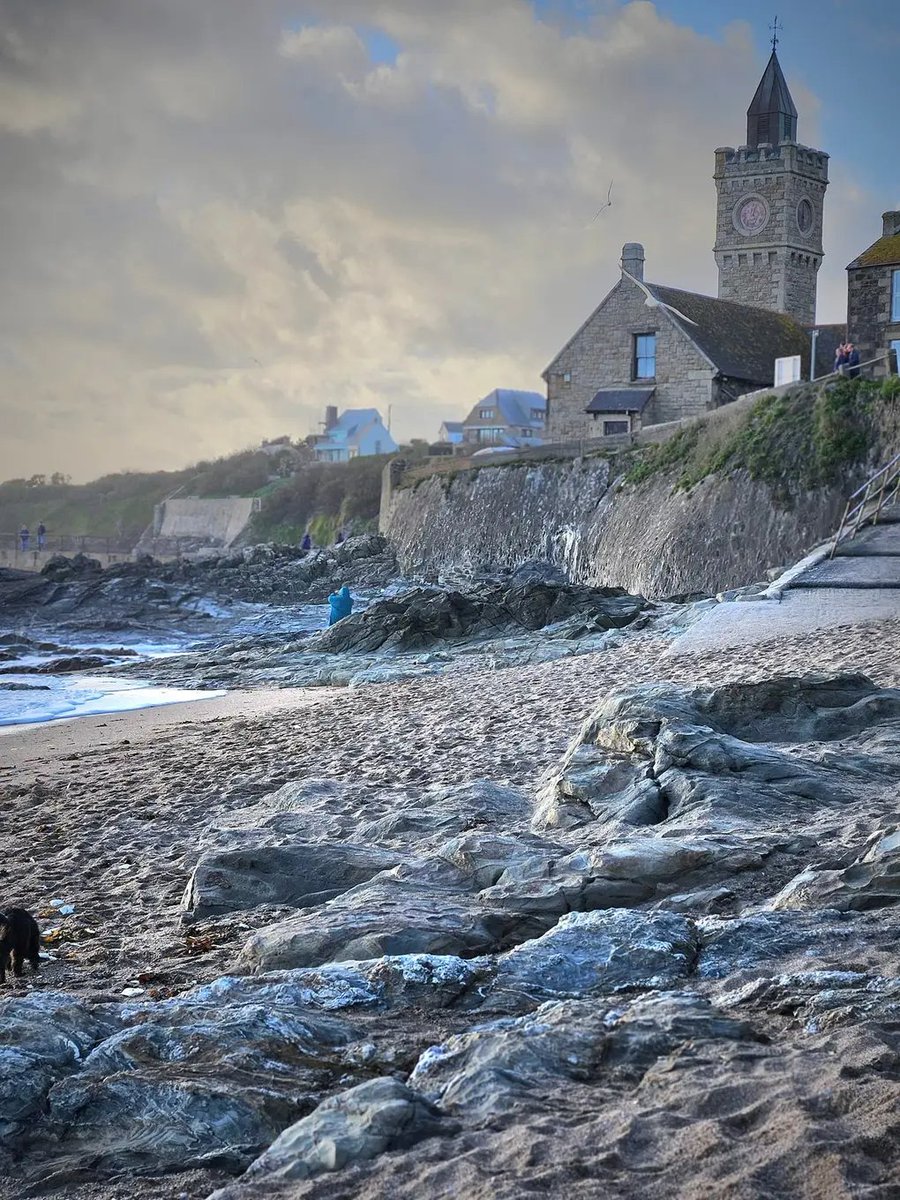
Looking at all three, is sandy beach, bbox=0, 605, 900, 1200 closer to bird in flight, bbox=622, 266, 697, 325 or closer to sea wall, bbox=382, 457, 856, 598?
sea wall, bbox=382, 457, 856, 598

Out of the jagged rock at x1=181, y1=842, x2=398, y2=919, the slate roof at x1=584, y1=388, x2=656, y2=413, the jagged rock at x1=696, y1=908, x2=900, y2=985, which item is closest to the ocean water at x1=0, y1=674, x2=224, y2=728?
the jagged rock at x1=181, y1=842, x2=398, y2=919

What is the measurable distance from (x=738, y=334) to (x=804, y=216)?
12.1 m

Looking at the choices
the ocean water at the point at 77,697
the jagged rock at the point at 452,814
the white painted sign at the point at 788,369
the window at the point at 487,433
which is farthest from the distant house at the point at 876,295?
the window at the point at 487,433

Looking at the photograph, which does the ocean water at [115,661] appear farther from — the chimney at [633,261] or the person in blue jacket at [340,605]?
the chimney at [633,261]

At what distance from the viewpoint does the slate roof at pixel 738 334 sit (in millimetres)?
33969

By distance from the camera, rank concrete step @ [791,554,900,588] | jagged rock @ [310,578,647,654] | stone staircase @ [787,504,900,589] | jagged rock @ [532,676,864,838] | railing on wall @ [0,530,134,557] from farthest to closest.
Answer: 1. railing on wall @ [0,530,134,557]
2. jagged rock @ [310,578,647,654]
3. stone staircase @ [787,504,900,589]
4. concrete step @ [791,554,900,588]
5. jagged rock @ [532,676,864,838]

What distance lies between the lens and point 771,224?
44.1m

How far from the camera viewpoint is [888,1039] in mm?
3305

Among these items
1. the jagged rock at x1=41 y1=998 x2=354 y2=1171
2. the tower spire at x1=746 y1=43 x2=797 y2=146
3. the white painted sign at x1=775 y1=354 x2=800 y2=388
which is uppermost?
the tower spire at x1=746 y1=43 x2=797 y2=146

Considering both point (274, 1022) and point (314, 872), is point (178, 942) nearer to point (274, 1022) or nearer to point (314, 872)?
point (314, 872)

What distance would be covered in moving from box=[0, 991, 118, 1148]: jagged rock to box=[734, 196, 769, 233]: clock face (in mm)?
44748

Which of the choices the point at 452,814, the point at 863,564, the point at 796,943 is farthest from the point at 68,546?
the point at 796,943

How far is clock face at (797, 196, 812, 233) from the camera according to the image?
4459 centimetres

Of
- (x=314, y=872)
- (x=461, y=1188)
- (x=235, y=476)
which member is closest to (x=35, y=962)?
(x=314, y=872)
